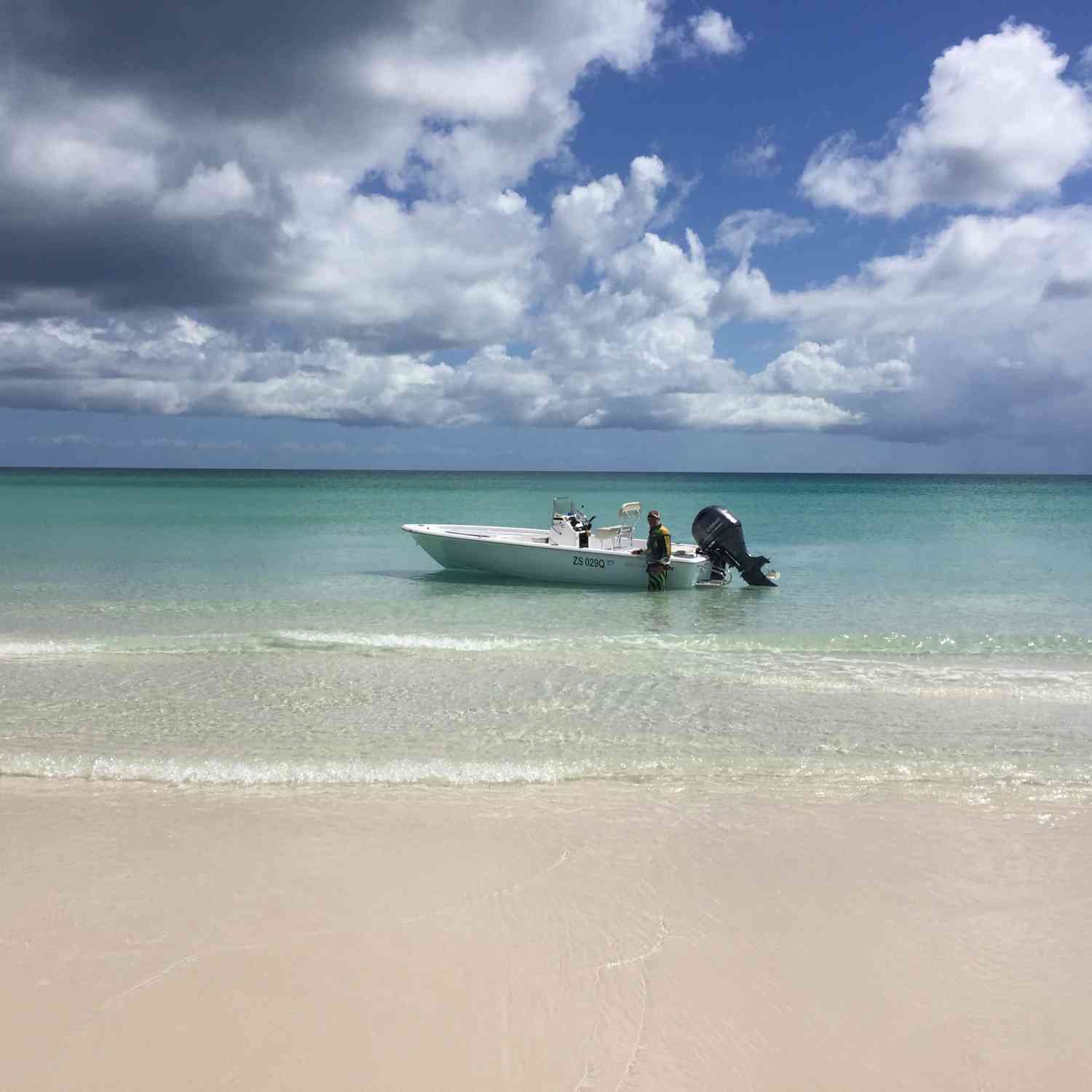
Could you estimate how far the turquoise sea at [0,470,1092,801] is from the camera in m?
7.63

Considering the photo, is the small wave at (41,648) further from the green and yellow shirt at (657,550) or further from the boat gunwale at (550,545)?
the green and yellow shirt at (657,550)

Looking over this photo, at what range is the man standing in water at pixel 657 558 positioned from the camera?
19516mm

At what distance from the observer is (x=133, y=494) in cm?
7750

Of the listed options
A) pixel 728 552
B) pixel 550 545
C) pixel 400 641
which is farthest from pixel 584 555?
pixel 400 641

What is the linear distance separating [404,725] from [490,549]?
12.0 metres

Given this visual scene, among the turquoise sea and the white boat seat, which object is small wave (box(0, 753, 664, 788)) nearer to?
the turquoise sea

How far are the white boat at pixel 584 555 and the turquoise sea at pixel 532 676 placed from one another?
17.0 inches

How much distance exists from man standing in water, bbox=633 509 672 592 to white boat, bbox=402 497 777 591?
19 centimetres

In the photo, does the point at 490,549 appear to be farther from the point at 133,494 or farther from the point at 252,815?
the point at 133,494

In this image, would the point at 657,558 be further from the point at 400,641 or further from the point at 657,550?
the point at 400,641

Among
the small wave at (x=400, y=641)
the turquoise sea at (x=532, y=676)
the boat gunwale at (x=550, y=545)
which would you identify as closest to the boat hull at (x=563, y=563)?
the boat gunwale at (x=550, y=545)

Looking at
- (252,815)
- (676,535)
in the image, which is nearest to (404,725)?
(252,815)

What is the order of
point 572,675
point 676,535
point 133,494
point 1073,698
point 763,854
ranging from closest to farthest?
point 763,854 → point 1073,698 → point 572,675 → point 676,535 → point 133,494

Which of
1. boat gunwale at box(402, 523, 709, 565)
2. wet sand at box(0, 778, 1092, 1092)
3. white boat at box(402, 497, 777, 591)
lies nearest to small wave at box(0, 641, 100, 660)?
wet sand at box(0, 778, 1092, 1092)
